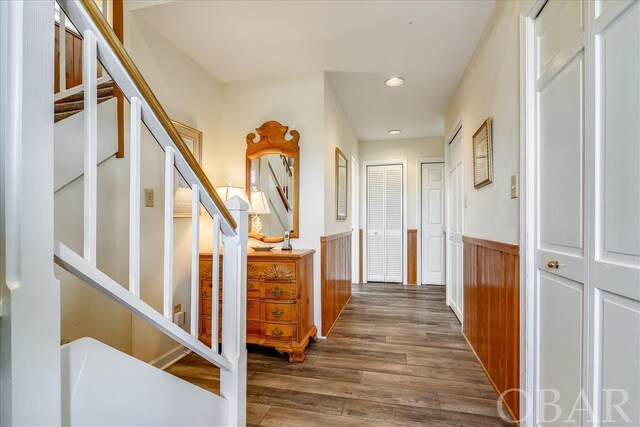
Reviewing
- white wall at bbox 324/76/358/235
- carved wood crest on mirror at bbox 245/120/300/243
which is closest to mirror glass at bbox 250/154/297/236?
carved wood crest on mirror at bbox 245/120/300/243

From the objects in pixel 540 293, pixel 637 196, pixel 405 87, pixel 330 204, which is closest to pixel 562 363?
pixel 540 293

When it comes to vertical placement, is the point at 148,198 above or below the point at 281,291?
above

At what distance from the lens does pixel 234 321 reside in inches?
48.9

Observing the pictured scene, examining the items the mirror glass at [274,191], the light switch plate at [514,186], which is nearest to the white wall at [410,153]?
the mirror glass at [274,191]

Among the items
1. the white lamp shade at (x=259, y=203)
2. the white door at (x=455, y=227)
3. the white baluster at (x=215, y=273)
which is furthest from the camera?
the white door at (x=455, y=227)

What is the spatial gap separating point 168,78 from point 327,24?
4.03ft

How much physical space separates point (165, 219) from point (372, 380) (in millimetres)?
1709

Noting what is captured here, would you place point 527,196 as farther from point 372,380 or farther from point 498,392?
point 372,380

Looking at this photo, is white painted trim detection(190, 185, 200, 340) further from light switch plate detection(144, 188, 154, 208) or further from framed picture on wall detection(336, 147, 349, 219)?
framed picture on wall detection(336, 147, 349, 219)

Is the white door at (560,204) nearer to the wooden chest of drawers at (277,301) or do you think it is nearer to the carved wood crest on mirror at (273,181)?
the wooden chest of drawers at (277,301)

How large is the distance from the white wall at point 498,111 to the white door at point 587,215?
0.19m

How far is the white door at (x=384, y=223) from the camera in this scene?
4.80m

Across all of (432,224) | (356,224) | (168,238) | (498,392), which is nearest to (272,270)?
(168,238)

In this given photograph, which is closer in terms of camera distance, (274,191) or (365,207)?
(274,191)
